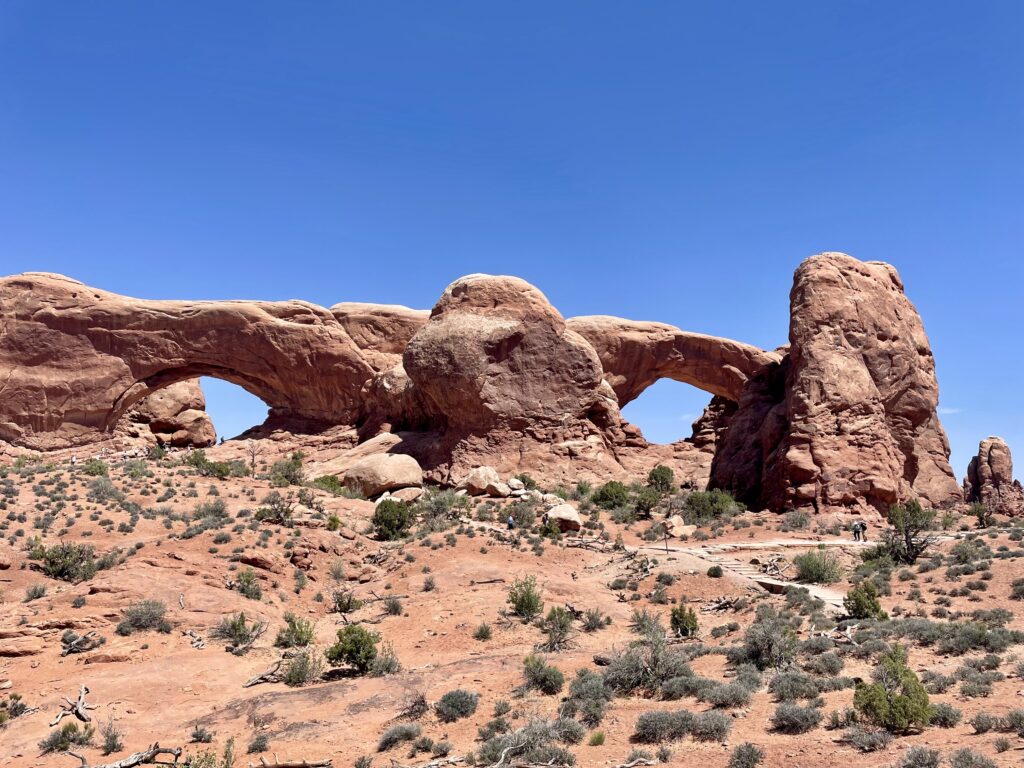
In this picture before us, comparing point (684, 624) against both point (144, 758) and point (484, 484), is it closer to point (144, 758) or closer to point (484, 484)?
point (144, 758)

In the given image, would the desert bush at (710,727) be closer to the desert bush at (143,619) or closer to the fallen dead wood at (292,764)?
the fallen dead wood at (292,764)

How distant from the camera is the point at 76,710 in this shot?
11.5 m

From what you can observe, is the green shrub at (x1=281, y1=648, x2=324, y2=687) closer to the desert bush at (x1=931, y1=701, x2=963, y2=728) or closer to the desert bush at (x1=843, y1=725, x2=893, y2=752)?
the desert bush at (x1=843, y1=725, x2=893, y2=752)

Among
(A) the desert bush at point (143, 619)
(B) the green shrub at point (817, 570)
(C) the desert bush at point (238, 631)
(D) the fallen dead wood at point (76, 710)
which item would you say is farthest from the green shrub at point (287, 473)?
(B) the green shrub at point (817, 570)

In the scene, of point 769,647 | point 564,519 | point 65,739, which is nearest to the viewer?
point 65,739

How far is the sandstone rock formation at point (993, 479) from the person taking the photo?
4062cm

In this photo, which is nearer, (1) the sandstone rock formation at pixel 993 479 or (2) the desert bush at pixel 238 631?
(2) the desert bush at pixel 238 631

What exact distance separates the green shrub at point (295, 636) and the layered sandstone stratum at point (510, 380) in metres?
14.6

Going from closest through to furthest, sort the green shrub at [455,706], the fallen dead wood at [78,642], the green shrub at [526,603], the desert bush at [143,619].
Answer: the green shrub at [455,706], the fallen dead wood at [78,642], the desert bush at [143,619], the green shrub at [526,603]

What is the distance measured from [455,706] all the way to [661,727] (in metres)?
3.16

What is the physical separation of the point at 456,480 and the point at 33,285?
81.3ft

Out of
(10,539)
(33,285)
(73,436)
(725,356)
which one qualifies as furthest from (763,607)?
(33,285)

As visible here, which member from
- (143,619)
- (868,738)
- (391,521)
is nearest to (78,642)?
(143,619)

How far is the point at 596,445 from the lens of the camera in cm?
3228
